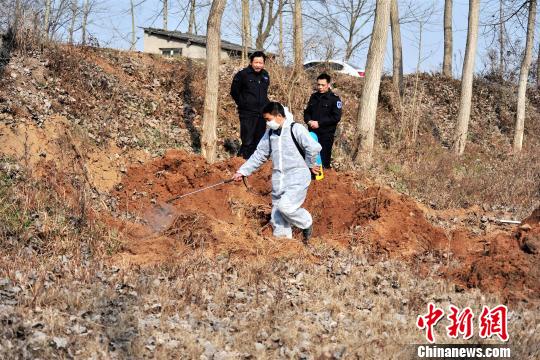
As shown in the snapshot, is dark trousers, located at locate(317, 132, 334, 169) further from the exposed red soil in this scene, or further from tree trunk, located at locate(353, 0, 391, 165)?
tree trunk, located at locate(353, 0, 391, 165)

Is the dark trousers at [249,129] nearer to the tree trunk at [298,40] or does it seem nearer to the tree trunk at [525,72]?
the tree trunk at [298,40]

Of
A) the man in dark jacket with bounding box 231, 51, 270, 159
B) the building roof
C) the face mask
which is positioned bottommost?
the face mask

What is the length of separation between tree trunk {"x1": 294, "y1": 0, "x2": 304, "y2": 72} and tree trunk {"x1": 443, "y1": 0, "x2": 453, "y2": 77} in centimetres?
872

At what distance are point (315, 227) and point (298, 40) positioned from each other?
8.66 meters

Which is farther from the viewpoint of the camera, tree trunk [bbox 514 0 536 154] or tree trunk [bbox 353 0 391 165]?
tree trunk [bbox 514 0 536 154]

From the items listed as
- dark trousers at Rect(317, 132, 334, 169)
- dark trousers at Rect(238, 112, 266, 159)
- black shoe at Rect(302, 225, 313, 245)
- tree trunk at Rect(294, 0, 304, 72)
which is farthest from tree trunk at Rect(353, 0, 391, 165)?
black shoe at Rect(302, 225, 313, 245)

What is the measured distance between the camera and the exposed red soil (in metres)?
6.69

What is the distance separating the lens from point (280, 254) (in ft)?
23.3

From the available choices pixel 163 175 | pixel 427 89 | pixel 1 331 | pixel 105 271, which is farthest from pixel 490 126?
pixel 1 331

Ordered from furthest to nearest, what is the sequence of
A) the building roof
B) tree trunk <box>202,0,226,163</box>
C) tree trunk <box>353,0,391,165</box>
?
the building roof, tree trunk <box>353,0,391,165</box>, tree trunk <box>202,0,226,163</box>

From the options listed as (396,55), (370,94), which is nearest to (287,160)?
(370,94)

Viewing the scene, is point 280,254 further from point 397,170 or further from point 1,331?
point 397,170

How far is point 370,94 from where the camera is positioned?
13.6m

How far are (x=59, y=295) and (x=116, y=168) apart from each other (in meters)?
5.24
